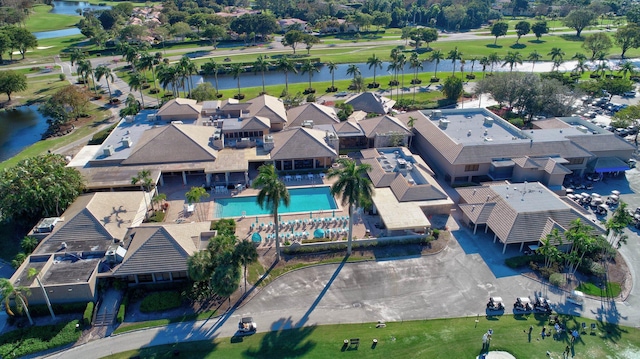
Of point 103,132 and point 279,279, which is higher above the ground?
point 103,132

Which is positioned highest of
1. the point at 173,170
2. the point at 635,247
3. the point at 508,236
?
the point at 173,170

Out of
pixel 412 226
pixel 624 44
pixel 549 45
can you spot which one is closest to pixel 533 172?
pixel 412 226

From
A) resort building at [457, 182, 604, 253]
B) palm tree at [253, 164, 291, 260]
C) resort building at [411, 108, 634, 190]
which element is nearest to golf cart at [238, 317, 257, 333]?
palm tree at [253, 164, 291, 260]

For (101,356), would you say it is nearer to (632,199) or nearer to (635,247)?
(635,247)

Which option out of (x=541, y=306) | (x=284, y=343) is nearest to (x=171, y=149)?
(x=284, y=343)

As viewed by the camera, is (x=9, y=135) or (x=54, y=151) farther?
(x=9, y=135)

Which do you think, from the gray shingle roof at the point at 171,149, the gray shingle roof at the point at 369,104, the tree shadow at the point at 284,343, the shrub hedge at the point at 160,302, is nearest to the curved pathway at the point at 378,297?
the tree shadow at the point at 284,343

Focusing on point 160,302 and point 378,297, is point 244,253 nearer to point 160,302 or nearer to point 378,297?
point 160,302
